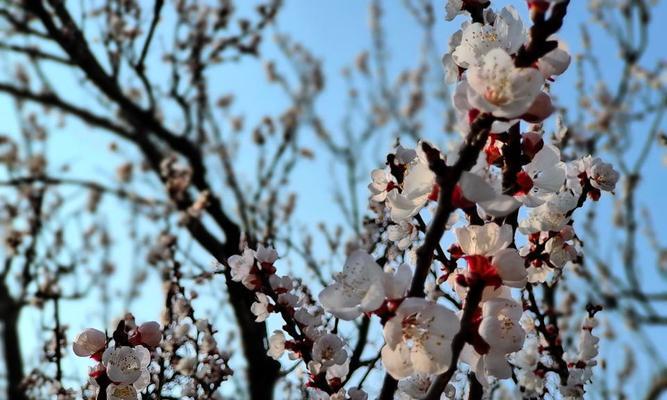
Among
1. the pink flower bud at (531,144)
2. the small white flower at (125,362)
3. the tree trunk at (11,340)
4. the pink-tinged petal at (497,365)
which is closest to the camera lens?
the pink-tinged petal at (497,365)

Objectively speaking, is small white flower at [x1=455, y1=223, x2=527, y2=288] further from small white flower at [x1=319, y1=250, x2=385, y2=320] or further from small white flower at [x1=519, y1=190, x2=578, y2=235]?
small white flower at [x1=519, y1=190, x2=578, y2=235]

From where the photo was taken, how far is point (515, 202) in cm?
96

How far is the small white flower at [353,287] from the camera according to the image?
105cm

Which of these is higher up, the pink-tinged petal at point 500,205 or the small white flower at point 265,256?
the small white flower at point 265,256

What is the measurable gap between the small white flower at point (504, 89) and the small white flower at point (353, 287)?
0.34 meters

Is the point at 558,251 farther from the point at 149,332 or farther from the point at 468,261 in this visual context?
the point at 149,332

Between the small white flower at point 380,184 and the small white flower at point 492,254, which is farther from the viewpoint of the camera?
the small white flower at point 380,184

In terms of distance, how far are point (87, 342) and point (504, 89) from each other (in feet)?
4.06

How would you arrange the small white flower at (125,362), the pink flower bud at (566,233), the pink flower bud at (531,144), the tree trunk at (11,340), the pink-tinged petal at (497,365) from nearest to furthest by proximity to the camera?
the pink-tinged petal at (497,365), the pink flower bud at (531,144), the small white flower at (125,362), the pink flower bud at (566,233), the tree trunk at (11,340)

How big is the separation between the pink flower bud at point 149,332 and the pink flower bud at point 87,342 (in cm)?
11

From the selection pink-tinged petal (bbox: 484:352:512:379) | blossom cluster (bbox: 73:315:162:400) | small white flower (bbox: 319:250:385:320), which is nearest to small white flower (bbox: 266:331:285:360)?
blossom cluster (bbox: 73:315:162:400)

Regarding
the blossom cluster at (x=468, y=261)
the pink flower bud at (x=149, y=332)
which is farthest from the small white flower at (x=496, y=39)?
the pink flower bud at (x=149, y=332)

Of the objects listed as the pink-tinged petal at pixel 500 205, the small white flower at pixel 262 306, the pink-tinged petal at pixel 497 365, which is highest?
the small white flower at pixel 262 306

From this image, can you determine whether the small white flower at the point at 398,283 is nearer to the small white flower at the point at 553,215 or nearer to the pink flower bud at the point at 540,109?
the pink flower bud at the point at 540,109
